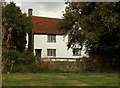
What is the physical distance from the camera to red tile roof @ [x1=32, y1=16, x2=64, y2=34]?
196 ft

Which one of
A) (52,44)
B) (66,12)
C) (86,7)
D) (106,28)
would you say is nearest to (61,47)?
(52,44)

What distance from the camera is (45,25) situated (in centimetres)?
6166

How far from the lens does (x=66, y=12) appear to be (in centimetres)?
3525

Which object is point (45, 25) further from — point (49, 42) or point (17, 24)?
point (17, 24)

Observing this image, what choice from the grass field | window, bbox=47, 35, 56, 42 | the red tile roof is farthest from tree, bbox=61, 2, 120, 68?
window, bbox=47, 35, 56, 42

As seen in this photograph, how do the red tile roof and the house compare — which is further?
the red tile roof

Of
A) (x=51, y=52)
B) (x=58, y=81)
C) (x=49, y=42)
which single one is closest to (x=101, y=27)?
(x=58, y=81)

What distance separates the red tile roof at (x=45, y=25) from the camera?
59625 millimetres

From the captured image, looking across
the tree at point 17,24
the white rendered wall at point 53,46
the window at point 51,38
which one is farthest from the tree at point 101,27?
the window at point 51,38

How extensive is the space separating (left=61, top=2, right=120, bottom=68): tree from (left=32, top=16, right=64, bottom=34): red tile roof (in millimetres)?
25221

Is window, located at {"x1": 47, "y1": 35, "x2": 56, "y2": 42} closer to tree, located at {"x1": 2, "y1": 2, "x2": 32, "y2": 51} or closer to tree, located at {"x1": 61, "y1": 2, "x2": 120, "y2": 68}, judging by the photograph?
tree, located at {"x1": 2, "y1": 2, "x2": 32, "y2": 51}

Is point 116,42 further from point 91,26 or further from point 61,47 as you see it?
point 61,47

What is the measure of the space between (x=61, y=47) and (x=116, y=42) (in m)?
32.3

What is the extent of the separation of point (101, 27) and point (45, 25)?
3467 centimetres
